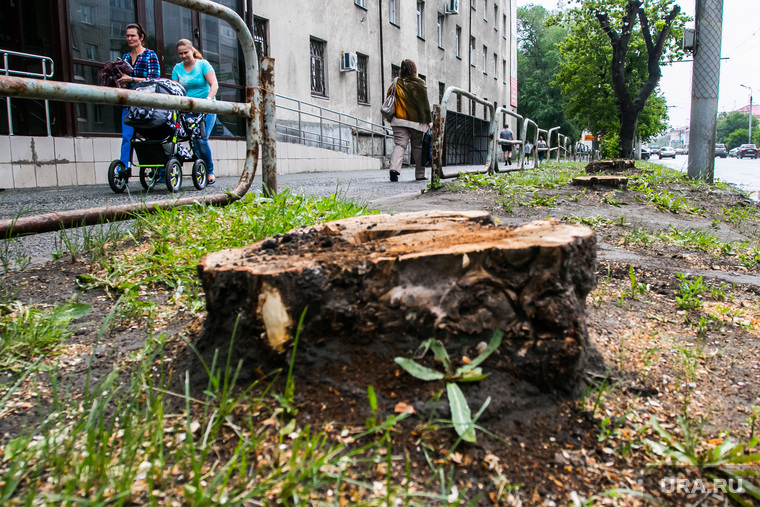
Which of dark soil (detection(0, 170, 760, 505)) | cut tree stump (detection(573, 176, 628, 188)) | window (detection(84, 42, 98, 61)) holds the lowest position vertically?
dark soil (detection(0, 170, 760, 505))

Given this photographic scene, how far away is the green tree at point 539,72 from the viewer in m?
47.9

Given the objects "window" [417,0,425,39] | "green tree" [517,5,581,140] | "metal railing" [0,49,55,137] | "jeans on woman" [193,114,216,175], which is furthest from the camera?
"green tree" [517,5,581,140]

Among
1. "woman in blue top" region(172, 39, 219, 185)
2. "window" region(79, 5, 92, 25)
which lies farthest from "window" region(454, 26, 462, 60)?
"woman in blue top" region(172, 39, 219, 185)

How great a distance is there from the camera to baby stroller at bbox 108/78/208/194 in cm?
607

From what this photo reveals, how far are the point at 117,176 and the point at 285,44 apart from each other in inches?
370

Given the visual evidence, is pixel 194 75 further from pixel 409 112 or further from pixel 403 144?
pixel 403 144

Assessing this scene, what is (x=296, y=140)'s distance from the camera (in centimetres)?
1495

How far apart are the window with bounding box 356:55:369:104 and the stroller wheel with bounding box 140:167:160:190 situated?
12578mm

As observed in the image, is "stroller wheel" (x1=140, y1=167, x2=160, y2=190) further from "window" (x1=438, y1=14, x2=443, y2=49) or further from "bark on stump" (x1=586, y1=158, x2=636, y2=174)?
"window" (x1=438, y1=14, x2=443, y2=49)

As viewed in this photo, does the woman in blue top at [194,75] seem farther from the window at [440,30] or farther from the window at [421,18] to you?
the window at [440,30]

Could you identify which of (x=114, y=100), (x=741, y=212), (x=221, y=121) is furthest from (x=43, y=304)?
(x=221, y=121)

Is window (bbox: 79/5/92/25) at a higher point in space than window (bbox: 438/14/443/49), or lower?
lower

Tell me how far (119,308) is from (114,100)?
108 centimetres

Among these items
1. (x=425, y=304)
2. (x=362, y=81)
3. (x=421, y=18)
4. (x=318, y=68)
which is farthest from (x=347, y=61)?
(x=425, y=304)
